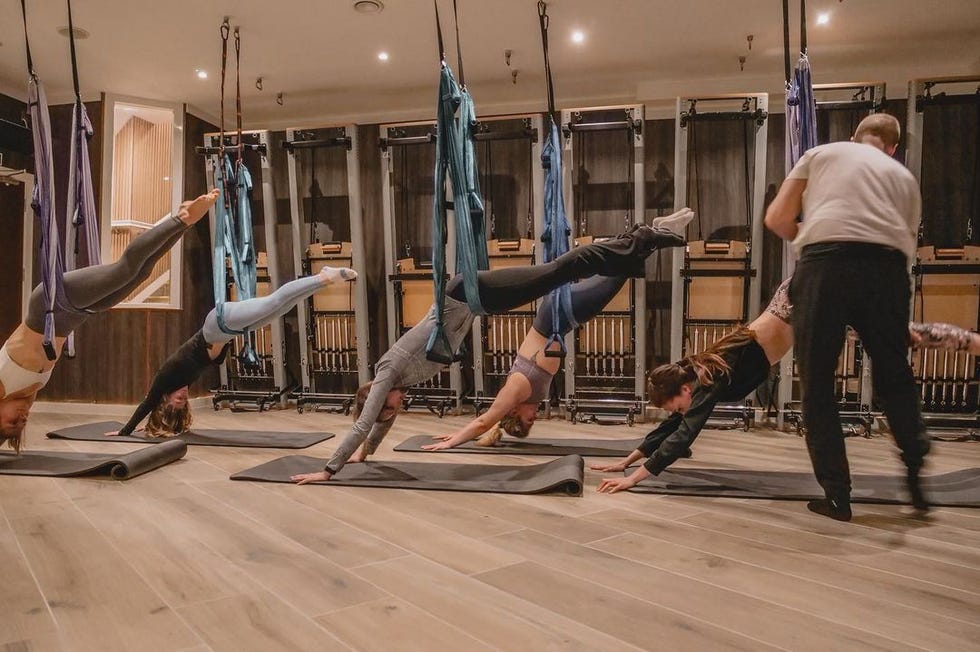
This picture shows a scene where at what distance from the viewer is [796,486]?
3.09 m

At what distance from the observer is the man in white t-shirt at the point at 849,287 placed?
243 centimetres

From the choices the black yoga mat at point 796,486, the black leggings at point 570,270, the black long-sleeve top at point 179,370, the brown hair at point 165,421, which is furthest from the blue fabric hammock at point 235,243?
the black yoga mat at point 796,486

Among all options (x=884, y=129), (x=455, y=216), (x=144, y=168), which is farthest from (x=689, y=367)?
(x=144, y=168)

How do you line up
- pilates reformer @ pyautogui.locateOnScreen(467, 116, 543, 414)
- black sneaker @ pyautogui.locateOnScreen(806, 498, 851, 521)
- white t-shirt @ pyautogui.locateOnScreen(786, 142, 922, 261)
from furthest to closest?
pilates reformer @ pyautogui.locateOnScreen(467, 116, 543, 414)
black sneaker @ pyautogui.locateOnScreen(806, 498, 851, 521)
white t-shirt @ pyautogui.locateOnScreen(786, 142, 922, 261)

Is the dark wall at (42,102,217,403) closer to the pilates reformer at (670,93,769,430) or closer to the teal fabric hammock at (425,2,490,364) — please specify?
the teal fabric hammock at (425,2,490,364)

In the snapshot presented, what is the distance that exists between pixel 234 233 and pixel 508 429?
2479mm

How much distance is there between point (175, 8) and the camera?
15.8 ft

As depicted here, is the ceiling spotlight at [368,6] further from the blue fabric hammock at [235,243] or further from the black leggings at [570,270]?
the black leggings at [570,270]

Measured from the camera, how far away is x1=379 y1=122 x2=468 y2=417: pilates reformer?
6.15 m

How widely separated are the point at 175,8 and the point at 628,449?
4.56m

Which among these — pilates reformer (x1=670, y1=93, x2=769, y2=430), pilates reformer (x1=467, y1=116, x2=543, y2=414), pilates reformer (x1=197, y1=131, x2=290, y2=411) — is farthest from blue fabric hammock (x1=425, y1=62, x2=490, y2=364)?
pilates reformer (x1=197, y1=131, x2=290, y2=411)

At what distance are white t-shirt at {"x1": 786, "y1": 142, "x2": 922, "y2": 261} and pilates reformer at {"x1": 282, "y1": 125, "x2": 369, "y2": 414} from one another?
449 cm

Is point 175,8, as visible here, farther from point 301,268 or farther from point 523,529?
point 523,529

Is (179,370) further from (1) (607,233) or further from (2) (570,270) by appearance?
(1) (607,233)
